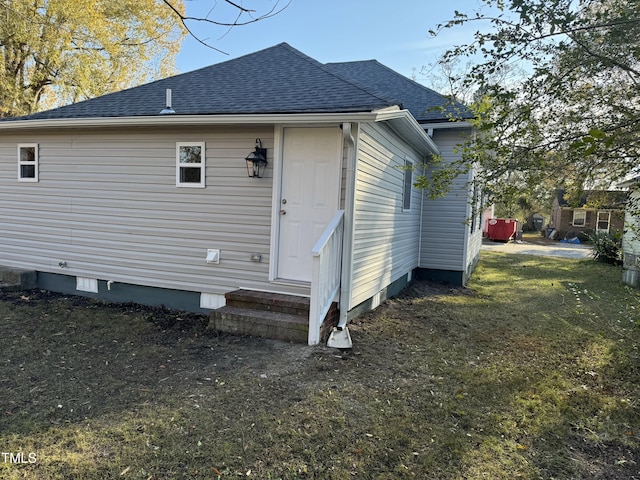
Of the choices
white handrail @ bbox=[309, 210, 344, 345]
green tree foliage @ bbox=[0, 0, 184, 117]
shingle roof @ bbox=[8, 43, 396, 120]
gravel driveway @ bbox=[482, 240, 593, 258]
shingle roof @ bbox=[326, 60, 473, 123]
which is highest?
green tree foliage @ bbox=[0, 0, 184, 117]

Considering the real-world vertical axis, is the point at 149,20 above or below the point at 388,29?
above

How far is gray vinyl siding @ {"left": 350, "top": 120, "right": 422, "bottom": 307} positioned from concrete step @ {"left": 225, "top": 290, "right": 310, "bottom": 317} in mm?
800

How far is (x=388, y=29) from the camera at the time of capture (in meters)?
6.25

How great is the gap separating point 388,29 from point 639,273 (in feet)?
28.3

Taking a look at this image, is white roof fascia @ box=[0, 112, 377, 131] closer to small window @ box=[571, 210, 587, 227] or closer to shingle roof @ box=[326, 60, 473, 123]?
shingle roof @ box=[326, 60, 473, 123]

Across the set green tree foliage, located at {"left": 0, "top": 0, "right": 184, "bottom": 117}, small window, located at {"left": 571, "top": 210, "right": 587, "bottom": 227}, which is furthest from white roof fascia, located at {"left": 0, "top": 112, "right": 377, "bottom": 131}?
small window, located at {"left": 571, "top": 210, "right": 587, "bottom": 227}

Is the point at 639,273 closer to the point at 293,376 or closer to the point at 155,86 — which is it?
the point at 293,376

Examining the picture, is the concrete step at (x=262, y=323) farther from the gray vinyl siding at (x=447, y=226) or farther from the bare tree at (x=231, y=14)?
the gray vinyl siding at (x=447, y=226)

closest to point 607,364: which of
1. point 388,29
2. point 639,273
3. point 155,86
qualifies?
point 388,29

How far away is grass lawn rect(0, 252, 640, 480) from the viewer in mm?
2674

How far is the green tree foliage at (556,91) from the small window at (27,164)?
6696 millimetres

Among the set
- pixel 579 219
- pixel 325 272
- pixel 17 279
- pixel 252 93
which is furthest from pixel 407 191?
pixel 579 219

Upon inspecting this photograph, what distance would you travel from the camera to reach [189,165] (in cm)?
595

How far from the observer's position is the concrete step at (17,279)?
6.85 m
